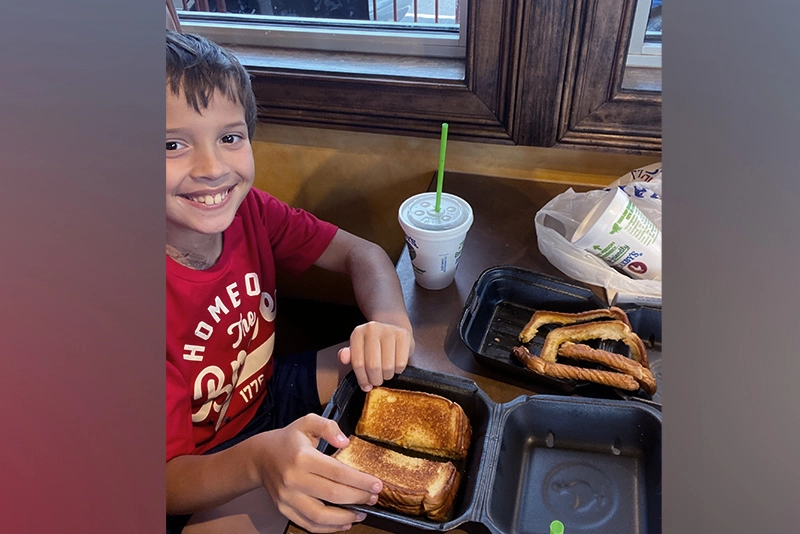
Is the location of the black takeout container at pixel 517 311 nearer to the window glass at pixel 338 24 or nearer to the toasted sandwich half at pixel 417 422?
the toasted sandwich half at pixel 417 422

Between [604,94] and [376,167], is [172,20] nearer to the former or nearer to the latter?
[376,167]

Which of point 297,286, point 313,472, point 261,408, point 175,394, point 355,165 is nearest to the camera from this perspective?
point 313,472

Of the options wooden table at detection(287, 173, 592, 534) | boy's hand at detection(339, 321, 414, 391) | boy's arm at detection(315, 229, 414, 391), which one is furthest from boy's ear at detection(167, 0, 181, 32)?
boy's hand at detection(339, 321, 414, 391)

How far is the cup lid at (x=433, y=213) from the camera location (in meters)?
1.05

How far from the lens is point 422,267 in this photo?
1068mm

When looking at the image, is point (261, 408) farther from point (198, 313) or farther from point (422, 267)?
point (422, 267)

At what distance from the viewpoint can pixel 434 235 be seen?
1.02m

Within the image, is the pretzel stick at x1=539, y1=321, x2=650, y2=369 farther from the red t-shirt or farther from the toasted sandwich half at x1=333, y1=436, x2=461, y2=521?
the red t-shirt

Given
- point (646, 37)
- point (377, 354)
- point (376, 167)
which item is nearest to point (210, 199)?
point (377, 354)

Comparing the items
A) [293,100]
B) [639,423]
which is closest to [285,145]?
[293,100]

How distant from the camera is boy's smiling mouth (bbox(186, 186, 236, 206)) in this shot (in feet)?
3.14

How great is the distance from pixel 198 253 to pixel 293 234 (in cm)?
23
